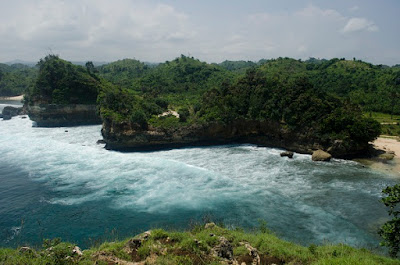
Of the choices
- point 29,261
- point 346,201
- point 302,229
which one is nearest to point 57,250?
point 29,261

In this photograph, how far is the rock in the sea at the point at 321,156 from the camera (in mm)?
39219

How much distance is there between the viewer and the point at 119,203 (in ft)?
94.3

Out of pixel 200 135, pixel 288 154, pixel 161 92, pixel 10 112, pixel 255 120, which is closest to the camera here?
pixel 288 154

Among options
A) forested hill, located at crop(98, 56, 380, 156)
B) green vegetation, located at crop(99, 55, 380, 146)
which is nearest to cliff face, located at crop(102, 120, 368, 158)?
forested hill, located at crop(98, 56, 380, 156)

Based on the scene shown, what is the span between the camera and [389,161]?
3897 centimetres

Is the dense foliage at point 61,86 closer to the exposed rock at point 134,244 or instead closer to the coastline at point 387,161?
the exposed rock at point 134,244

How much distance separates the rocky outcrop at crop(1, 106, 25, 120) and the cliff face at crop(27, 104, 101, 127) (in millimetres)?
13812

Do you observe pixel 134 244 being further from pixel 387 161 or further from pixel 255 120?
pixel 387 161

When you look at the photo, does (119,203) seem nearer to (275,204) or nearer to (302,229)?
(275,204)

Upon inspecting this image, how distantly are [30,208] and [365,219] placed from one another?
3502cm

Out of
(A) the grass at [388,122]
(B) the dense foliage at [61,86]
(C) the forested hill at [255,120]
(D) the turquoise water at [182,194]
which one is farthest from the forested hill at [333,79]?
(D) the turquoise water at [182,194]

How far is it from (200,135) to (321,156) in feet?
69.6

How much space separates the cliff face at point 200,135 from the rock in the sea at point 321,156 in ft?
13.4

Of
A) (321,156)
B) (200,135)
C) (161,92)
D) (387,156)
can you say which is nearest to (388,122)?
(387,156)
